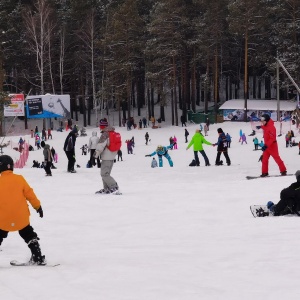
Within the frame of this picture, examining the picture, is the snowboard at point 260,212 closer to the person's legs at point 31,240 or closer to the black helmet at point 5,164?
the person's legs at point 31,240

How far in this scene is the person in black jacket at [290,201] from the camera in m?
9.20

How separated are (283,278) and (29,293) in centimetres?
223

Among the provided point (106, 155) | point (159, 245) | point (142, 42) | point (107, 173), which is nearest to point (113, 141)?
point (106, 155)

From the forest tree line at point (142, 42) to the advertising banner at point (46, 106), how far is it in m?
2.55

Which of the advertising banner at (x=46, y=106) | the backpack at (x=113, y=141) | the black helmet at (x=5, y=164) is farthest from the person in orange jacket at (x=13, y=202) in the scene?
the advertising banner at (x=46, y=106)

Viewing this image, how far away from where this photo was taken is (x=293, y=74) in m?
48.3

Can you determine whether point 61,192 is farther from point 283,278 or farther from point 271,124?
point 283,278

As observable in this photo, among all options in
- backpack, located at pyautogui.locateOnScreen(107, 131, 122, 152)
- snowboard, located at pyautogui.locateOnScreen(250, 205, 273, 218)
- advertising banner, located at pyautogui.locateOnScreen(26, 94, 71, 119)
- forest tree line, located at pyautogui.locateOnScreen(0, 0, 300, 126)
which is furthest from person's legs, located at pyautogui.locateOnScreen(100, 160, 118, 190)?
advertising banner, located at pyautogui.locateOnScreen(26, 94, 71, 119)

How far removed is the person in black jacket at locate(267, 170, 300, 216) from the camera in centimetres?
920

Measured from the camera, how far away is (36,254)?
651 centimetres

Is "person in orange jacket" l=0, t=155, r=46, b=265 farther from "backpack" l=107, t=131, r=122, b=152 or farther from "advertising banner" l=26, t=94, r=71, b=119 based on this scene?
"advertising banner" l=26, t=94, r=71, b=119

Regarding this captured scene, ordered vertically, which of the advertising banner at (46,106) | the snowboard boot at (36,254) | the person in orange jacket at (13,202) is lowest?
the snowboard boot at (36,254)

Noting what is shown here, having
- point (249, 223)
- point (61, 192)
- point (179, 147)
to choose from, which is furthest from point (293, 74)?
point (249, 223)

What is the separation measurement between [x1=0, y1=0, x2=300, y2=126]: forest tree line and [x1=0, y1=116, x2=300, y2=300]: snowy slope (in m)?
35.6
